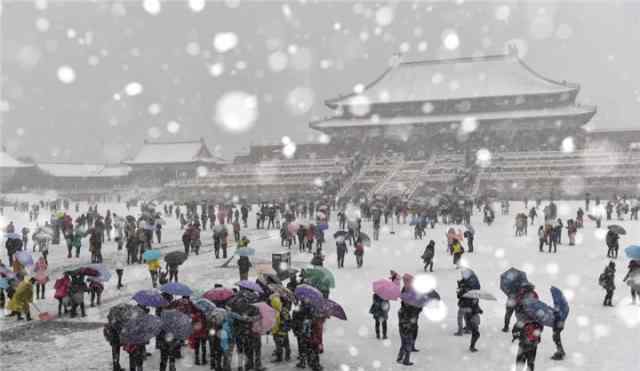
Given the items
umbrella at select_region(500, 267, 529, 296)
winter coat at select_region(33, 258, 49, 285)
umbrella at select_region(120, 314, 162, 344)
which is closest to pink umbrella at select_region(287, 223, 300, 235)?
winter coat at select_region(33, 258, 49, 285)

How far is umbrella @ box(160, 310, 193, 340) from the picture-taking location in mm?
7535

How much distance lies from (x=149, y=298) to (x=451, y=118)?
5055 centimetres

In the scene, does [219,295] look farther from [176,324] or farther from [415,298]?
[415,298]

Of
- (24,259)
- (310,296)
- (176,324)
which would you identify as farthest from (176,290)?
(24,259)

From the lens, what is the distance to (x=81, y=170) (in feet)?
240

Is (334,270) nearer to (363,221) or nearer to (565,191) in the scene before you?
(363,221)

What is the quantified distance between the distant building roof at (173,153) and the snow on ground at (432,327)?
52.1m

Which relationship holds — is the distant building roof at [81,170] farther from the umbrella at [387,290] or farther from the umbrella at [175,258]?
the umbrella at [387,290]

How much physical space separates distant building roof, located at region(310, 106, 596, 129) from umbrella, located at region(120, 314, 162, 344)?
50.2 meters

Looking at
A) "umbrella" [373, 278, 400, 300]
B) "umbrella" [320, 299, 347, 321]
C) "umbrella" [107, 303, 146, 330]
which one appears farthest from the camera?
"umbrella" [373, 278, 400, 300]

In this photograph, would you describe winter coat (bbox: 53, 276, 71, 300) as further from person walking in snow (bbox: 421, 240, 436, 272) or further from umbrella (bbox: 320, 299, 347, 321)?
person walking in snow (bbox: 421, 240, 436, 272)

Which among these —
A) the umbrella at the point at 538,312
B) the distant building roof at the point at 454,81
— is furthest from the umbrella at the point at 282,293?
the distant building roof at the point at 454,81

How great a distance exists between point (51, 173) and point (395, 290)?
67.3 m

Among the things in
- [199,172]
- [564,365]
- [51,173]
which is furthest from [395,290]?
[51,173]
